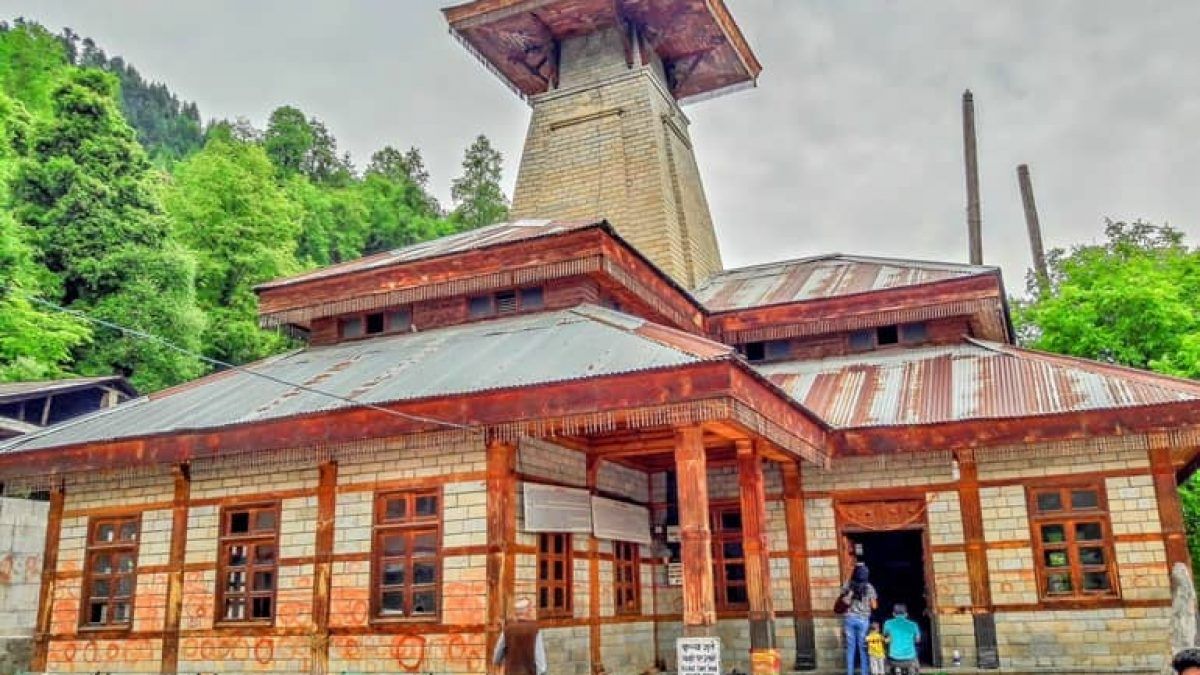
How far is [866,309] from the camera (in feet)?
49.2

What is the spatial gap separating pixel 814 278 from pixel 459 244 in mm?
6642

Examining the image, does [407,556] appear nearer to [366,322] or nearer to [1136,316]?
[366,322]

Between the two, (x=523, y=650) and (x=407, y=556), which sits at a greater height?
(x=407, y=556)

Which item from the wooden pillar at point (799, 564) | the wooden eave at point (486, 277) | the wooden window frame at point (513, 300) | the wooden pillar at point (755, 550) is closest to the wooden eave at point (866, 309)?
the wooden eave at point (486, 277)

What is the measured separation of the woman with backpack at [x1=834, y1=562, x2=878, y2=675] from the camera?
1141cm

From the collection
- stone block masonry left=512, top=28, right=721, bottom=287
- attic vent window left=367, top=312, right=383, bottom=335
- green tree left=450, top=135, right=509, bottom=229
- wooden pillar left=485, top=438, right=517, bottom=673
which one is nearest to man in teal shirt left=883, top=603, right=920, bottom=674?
wooden pillar left=485, top=438, right=517, bottom=673

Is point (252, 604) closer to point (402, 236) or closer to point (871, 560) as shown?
point (871, 560)

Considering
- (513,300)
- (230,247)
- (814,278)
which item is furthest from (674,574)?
(230,247)

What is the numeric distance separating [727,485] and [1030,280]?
76.6 ft

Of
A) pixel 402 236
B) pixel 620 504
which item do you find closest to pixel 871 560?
pixel 620 504

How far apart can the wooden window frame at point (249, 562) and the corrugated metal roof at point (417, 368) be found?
4.03 feet

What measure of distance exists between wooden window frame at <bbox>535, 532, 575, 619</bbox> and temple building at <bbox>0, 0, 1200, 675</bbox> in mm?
43

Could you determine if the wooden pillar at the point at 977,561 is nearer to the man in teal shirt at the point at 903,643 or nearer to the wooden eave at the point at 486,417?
the man in teal shirt at the point at 903,643

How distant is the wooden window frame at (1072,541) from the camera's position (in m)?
11.4
